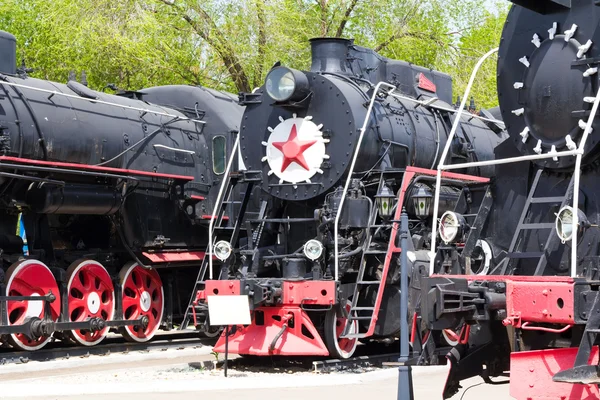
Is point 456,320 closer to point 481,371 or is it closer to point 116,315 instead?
point 481,371

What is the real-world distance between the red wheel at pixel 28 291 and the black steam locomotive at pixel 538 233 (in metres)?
6.14

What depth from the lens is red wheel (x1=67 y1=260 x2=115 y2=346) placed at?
13.5 metres

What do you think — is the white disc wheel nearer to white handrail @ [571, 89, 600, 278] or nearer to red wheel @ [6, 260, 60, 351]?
red wheel @ [6, 260, 60, 351]

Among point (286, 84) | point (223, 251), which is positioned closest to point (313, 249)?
point (223, 251)

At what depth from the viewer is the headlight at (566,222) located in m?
6.96

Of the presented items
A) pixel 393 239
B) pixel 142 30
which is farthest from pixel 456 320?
pixel 142 30

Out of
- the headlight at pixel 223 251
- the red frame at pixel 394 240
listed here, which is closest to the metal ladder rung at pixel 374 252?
the red frame at pixel 394 240

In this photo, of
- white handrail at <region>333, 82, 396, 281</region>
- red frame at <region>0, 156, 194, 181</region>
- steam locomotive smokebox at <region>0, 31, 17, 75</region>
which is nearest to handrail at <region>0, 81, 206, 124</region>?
steam locomotive smokebox at <region>0, 31, 17, 75</region>

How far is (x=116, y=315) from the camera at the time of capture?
14172 millimetres

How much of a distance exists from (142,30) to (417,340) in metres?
14.7

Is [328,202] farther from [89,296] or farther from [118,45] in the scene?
[118,45]

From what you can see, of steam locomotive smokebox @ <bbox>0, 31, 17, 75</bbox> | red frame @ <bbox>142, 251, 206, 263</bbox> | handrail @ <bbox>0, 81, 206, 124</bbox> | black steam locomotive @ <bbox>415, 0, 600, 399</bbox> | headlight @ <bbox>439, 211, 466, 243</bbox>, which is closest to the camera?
black steam locomotive @ <bbox>415, 0, 600, 399</bbox>

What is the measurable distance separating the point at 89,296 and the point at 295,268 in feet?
11.1

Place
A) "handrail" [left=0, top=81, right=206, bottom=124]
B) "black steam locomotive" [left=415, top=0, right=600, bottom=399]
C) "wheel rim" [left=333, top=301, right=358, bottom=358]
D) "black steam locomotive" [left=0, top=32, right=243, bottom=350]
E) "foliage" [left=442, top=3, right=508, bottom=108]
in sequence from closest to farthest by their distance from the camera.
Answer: "black steam locomotive" [left=415, top=0, right=600, bottom=399]
"wheel rim" [left=333, top=301, right=358, bottom=358]
"black steam locomotive" [left=0, top=32, right=243, bottom=350]
"handrail" [left=0, top=81, right=206, bottom=124]
"foliage" [left=442, top=3, right=508, bottom=108]
